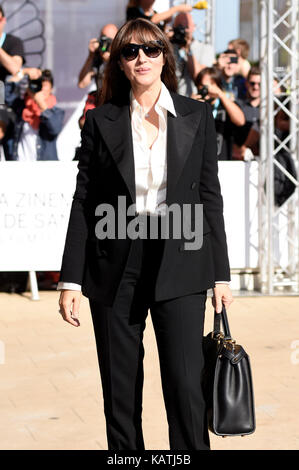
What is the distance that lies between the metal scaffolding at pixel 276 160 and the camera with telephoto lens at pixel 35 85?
242 cm

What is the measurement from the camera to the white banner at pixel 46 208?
29.8ft

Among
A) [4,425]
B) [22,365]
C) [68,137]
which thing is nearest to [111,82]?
[4,425]

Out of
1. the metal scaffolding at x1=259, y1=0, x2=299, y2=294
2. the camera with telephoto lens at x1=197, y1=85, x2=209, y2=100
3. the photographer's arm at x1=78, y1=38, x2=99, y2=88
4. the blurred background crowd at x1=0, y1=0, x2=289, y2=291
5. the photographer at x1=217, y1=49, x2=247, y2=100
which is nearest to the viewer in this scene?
the metal scaffolding at x1=259, y1=0, x2=299, y2=294

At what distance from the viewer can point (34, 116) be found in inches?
403

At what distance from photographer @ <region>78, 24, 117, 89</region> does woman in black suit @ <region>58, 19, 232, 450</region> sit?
5652mm

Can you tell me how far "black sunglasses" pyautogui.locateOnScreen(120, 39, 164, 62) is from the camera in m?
3.36

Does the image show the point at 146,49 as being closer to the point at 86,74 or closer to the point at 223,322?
the point at 223,322

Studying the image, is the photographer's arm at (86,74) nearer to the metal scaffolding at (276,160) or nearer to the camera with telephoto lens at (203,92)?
the camera with telephoto lens at (203,92)

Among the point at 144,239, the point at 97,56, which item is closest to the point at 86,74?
the point at 97,56

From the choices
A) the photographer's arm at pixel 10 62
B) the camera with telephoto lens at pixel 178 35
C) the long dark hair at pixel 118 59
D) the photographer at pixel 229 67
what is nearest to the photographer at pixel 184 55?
the camera with telephoto lens at pixel 178 35

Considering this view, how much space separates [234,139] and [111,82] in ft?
20.4

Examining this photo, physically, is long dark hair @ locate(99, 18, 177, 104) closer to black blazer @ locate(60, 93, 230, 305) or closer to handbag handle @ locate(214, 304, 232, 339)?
black blazer @ locate(60, 93, 230, 305)

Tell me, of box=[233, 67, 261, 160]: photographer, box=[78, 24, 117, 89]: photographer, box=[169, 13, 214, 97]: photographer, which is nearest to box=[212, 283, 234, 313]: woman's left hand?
box=[78, 24, 117, 89]: photographer

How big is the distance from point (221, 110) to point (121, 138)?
247 inches
